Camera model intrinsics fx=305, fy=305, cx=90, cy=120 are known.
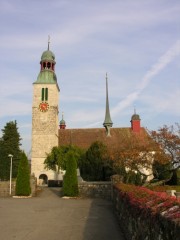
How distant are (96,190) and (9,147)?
28152mm

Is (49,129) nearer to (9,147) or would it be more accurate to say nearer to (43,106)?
(43,106)

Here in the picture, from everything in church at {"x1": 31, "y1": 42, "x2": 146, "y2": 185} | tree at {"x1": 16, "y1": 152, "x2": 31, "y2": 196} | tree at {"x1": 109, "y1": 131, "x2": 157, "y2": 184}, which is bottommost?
tree at {"x1": 16, "y1": 152, "x2": 31, "y2": 196}

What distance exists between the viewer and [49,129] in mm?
50406

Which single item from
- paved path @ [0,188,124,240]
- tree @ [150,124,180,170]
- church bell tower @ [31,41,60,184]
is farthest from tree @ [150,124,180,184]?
church bell tower @ [31,41,60,184]

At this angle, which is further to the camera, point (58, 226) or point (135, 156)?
point (135, 156)

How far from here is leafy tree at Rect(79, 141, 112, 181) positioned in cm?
3850

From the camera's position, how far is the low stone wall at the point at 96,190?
929 inches

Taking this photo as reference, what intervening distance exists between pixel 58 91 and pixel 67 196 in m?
34.6

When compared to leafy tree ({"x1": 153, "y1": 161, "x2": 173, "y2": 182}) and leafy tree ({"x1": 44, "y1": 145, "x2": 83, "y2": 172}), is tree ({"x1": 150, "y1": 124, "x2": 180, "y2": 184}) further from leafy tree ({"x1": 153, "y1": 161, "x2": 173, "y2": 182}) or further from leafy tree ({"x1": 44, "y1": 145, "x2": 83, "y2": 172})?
leafy tree ({"x1": 44, "y1": 145, "x2": 83, "y2": 172})

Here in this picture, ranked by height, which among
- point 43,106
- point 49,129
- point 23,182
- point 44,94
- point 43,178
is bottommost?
point 43,178

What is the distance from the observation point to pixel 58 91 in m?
55.8

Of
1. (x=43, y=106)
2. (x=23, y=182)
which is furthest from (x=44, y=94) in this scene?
(x=23, y=182)

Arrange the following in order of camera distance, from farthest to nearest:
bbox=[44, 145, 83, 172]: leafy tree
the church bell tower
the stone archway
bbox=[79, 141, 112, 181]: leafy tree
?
1. the stone archway
2. the church bell tower
3. bbox=[44, 145, 83, 172]: leafy tree
4. bbox=[79, 141, 112, 181]: leafy tree

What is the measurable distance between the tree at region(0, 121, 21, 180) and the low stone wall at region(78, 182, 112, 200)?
24.2 metres
